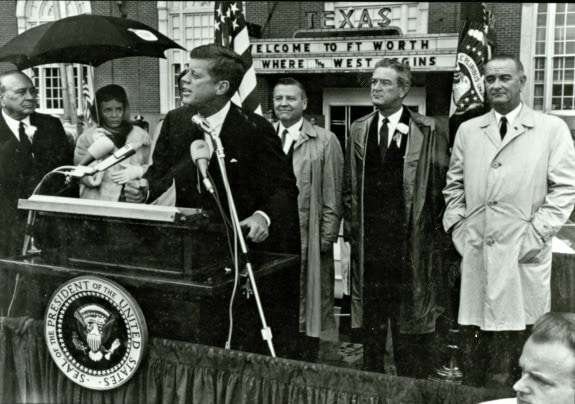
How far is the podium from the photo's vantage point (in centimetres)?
220

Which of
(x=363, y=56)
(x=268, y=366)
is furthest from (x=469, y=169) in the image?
(x=363, y=56)

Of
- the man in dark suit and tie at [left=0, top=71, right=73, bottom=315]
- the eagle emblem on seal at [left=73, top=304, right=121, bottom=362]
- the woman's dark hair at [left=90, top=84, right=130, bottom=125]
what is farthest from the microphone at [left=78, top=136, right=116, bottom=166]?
the woman's dark hair at [left=90, top=84, right=130, bottom=125]

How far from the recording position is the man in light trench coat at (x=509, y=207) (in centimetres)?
273

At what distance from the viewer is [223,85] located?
265 centimetres

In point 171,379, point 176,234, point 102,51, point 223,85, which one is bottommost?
point 171,379

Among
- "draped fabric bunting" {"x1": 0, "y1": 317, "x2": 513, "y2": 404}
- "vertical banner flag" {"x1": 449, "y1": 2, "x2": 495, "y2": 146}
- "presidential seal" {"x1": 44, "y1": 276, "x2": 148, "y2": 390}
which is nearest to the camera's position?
"draped fabric bunting" {"x1": 0, "y1": 317, "x2": 513, "y2": 404}

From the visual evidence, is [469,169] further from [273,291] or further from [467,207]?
[273,291]

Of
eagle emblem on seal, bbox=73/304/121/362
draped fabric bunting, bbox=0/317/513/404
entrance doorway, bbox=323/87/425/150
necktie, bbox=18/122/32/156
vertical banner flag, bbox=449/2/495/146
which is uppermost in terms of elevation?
entrance doorway, bbox=323/87/425/150

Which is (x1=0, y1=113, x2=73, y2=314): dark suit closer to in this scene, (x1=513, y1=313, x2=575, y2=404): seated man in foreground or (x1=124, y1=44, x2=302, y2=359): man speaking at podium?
(x1=124, y1=44, x2=302, y2=359): man speaking at podium

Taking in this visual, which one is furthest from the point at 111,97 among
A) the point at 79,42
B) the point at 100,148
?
the point at 100,148

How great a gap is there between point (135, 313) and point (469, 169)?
1.64 m

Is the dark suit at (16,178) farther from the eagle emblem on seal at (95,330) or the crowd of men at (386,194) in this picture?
the eagle emblem on seal at (95,330)

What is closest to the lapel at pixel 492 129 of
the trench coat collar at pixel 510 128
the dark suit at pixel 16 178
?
the trench coat collar at pixel 510 128

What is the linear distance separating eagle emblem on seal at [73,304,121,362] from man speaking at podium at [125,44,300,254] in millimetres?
600
